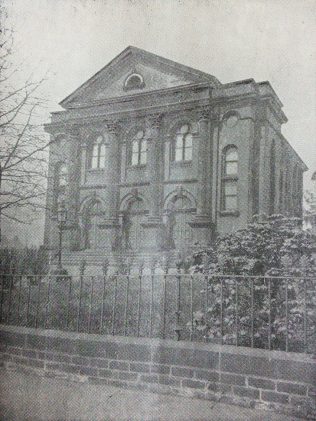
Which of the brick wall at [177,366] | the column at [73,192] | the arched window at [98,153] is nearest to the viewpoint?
the brick wall at [177,366]

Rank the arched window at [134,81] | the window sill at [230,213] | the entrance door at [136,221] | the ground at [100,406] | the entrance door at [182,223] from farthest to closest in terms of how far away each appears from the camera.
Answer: the arched window at [134,81]
the entrance door at [136,221]
the entrance door at [182,223]
the window sill at [230,213]
the ground at [100,406]

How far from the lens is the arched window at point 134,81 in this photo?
65.1 feet

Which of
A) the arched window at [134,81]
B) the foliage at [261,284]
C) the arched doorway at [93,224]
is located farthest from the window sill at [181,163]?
the foliage at [261,284]

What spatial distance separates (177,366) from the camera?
13.5 ft

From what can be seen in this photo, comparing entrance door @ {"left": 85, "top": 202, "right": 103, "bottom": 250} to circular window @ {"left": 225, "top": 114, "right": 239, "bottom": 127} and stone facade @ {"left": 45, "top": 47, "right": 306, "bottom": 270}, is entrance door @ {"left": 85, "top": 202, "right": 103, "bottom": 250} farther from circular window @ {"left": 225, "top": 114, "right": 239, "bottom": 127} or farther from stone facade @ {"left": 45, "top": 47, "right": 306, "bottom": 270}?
circular window @ {"left": 225, "top": 114, "right": 239, "bottom": 127}

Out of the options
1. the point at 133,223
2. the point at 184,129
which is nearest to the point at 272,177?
the point at 184,129

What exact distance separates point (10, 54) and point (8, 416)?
5.58m

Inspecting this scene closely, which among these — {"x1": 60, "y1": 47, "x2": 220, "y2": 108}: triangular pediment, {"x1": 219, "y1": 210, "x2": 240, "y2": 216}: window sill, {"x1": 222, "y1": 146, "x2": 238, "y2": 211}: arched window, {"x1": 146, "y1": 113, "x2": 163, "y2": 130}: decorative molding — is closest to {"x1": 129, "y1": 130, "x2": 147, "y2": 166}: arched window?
{"x1": 146, "y1": 113, "x2": 163, "y2": 130}: decorative molding

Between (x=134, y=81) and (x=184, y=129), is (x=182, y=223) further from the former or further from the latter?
(x=134, y=81)

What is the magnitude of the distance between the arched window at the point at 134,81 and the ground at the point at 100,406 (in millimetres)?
17199

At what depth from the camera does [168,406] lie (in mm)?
4000

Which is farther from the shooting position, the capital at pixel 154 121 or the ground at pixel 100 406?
the capital at pixel 154 121

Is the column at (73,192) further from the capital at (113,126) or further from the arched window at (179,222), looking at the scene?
the arched window at (179,222)

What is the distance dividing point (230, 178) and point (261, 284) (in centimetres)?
1315
